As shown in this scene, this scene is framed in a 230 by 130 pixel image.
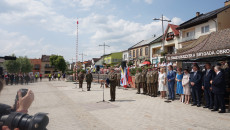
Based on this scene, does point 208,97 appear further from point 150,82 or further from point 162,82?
point 150,82

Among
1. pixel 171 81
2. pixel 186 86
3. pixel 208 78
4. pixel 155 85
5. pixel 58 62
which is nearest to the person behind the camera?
pixel 208 78

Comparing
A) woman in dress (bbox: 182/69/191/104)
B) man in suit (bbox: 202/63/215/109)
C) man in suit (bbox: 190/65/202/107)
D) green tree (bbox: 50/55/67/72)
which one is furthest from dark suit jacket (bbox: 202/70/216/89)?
green tree (bbox: 50/55/67/72)

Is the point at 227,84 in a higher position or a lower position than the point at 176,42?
lower

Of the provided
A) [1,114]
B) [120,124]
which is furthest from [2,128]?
[120,124]

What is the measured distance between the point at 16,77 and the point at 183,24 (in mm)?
30591

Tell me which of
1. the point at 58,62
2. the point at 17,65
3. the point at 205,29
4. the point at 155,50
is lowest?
the point at 17,65

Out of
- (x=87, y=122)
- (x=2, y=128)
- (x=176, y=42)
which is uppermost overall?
(x=176, y=42)

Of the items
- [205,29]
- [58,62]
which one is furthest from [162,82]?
[58,62]

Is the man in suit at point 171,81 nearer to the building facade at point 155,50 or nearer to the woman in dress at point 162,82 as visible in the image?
the woman in dress at point 162,82

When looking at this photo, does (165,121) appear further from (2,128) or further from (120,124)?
(2,128)

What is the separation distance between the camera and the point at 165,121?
582 centimetres

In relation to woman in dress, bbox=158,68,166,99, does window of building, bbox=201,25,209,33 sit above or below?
above

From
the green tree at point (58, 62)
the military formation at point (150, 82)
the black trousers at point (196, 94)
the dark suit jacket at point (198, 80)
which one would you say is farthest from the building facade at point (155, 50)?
the green tree at point (58, 62)

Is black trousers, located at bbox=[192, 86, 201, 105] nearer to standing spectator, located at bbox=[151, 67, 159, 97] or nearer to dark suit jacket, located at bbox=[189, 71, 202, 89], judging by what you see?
dark suit jacket, located at bbox=[189, 71, 202, 89]
